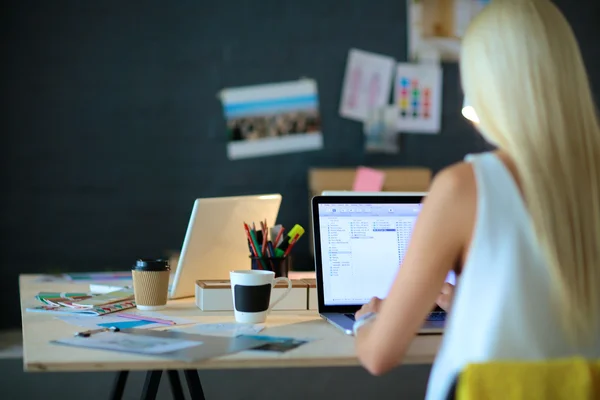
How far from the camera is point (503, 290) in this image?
1190 mm

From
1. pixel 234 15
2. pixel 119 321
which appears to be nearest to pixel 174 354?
pixel 119 321

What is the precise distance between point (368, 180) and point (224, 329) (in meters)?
2.46

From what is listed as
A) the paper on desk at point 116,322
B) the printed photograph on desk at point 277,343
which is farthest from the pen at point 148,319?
the printed photograph on desk at point 277,343

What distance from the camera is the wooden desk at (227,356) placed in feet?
4.37

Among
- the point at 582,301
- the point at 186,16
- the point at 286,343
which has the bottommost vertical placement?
the point at 286,343

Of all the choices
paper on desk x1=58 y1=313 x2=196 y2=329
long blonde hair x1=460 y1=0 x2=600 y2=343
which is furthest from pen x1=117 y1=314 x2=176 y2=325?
long blonde hair x1=460 y1=0 x2=600 y2=343

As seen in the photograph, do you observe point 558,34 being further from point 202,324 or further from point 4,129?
point 4,129

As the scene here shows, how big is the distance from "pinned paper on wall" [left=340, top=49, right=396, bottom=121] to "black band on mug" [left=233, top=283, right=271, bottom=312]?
262cm

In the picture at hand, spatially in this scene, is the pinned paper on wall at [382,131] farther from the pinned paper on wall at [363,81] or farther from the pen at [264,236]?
the pen at [264,236]

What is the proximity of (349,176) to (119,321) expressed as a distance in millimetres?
2444

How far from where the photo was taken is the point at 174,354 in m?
1.38

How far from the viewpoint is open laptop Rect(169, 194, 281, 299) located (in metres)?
2.04

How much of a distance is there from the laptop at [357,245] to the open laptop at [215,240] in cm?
31

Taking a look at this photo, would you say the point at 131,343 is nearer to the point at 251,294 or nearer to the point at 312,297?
the point at 251,294
